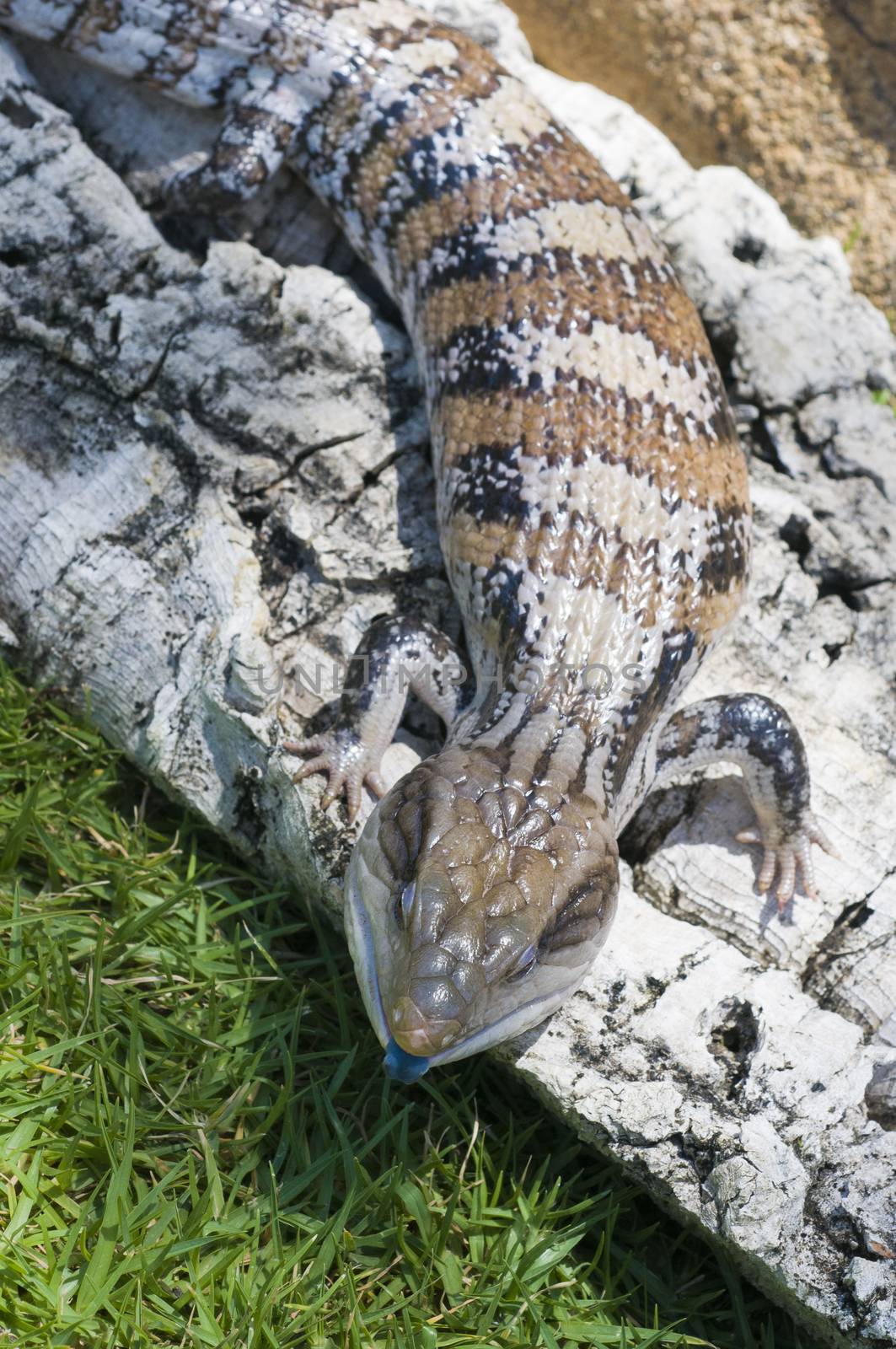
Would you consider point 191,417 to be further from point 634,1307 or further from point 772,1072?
point 634,1307

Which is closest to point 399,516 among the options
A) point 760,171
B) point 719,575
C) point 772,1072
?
point 719,575

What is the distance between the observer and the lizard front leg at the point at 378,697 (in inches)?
144

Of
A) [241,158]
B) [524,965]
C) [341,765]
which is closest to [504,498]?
[341,765]

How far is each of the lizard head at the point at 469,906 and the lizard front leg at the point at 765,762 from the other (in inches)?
26.4

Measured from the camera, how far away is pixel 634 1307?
10.6 feet

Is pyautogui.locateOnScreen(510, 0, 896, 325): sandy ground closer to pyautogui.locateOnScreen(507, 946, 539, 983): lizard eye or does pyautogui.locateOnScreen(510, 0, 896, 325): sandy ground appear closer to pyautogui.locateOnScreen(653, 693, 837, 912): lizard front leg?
pyautogui.locateOnScreen(653, 693, 837, 912): lizard front leg

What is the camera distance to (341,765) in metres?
3.66

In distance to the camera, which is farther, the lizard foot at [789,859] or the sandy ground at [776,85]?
the sandy ground at [776,85]

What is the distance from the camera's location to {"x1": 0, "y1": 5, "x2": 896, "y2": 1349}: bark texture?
3.21 m

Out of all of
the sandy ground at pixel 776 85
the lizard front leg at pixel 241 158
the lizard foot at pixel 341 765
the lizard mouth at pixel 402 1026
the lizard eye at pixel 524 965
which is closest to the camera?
the lizard mouth at pixel 402 1026

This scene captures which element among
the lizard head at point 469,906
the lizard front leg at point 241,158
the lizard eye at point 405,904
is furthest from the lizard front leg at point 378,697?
the lizard front leg at point 241,158

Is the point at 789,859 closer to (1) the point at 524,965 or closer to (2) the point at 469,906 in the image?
(1) the point at 524,965

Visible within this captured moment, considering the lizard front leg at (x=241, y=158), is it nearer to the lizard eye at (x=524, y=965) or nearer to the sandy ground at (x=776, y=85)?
the sandy ground at (x=776, y=85)

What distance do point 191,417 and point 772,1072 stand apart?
2714 millimetres
